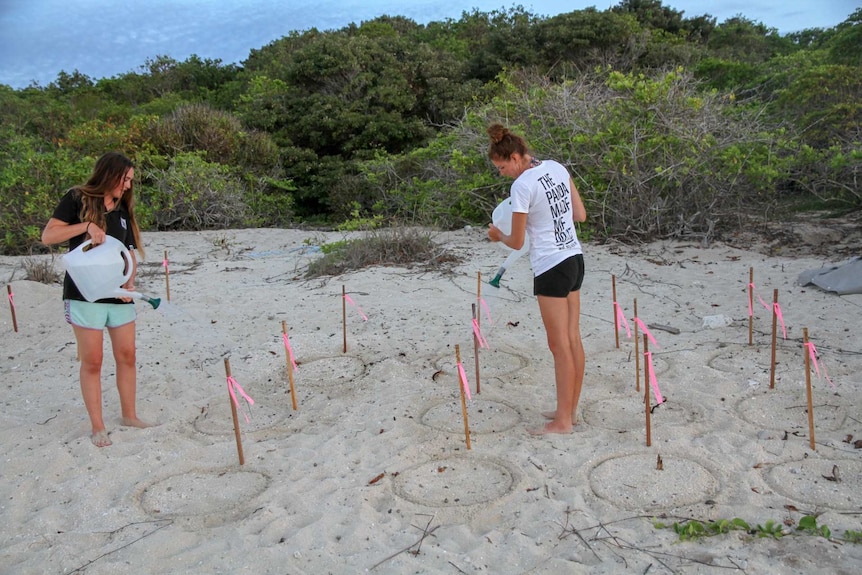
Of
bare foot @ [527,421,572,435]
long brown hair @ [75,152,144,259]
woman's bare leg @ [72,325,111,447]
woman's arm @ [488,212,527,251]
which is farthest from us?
bare foot @ [527,421,572,435]

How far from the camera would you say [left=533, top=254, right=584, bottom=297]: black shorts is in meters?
3.11

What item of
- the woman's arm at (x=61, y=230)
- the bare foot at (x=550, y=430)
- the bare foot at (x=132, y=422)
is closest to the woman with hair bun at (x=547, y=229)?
the bare foot at (x=550, y=430)

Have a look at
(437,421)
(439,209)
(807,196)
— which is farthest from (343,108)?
(437,421)

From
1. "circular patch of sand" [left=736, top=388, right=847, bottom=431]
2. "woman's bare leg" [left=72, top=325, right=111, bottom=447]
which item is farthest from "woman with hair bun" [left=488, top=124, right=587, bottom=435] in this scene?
"woman's bare leg" [left=72, top=325, right=111, bottom=447]

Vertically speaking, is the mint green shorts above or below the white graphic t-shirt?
below

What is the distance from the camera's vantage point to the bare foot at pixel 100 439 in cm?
338

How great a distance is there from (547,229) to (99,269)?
2.08 metres

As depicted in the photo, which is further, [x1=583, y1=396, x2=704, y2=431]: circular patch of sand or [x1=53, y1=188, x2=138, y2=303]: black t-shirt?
[x1=583, y1=396, x2=704, y2=431]: circular patch of sand

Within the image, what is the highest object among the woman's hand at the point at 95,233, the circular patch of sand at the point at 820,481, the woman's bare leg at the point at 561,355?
the woman's hand at the point at 95,233

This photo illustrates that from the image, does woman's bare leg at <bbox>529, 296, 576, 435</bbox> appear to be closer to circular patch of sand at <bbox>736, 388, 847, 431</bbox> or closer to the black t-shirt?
circular patch of sand at <bbox>736, 388, 847, 431</bbox>

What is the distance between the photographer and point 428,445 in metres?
3.37

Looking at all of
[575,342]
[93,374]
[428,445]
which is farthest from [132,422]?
[575,342]

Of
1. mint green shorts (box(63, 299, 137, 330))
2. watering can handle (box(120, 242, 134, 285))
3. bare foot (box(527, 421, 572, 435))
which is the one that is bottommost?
bare foot (box(527, 421, 572, 435))

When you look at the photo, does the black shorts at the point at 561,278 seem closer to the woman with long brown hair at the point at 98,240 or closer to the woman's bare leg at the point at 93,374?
the woman with long brown hair at the point at 98,240
